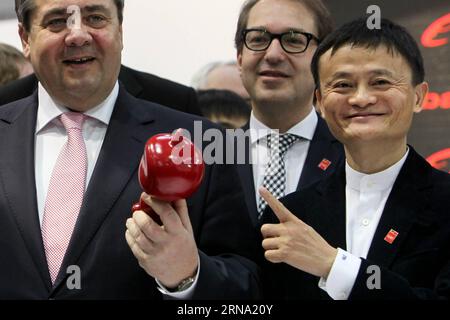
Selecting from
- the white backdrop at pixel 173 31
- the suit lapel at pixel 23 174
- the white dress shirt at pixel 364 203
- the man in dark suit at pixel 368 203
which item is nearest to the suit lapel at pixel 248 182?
the man in dark suit at pixel 368 203

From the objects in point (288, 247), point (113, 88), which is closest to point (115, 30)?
point (113, 88)

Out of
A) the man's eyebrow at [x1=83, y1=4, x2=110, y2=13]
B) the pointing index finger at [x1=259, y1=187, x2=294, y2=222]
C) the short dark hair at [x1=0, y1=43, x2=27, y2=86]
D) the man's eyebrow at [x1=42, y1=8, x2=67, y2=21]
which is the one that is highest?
the man's eyebrow at [x1=83, y1=4, x2=110, y2=13]

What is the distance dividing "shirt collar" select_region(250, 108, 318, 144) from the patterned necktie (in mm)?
22

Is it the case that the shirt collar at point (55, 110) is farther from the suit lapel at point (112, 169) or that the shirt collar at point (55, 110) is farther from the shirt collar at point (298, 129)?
the shirt collar at point (298, 129)

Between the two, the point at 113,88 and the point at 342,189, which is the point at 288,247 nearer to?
the point at 342,189

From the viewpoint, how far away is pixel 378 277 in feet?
5.31

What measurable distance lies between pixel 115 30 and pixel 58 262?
24.2 inches

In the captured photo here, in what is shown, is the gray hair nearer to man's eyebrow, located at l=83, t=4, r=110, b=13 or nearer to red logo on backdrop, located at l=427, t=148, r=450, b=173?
red logo on backdrop, located at l=427, t=148, r=450, b=173

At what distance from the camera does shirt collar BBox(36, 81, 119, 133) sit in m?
1.95

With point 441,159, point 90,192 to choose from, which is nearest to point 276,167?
→ point 90,192

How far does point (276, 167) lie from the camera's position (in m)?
2.27

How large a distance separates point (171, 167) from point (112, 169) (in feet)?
1.52

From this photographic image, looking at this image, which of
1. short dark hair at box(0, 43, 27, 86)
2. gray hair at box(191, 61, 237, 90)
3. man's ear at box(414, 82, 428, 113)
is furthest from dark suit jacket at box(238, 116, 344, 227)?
gray hair at box(191, 61, 237, 90)

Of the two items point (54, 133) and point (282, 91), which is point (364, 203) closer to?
point (282, 91)
